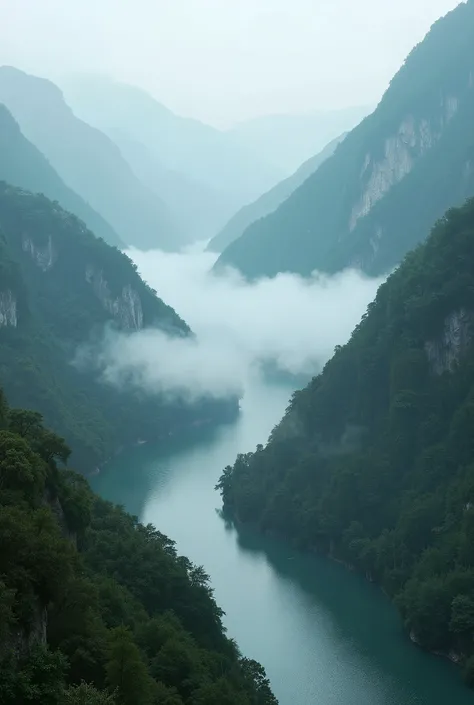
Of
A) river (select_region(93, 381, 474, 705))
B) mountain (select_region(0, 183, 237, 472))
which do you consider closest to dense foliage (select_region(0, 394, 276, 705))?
river (select_region(93, 381, 474, 705))

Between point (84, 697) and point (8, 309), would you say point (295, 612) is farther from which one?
point (8, 309)

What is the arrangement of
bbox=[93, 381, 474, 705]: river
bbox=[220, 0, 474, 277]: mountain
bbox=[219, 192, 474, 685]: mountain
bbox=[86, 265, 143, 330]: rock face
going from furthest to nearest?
1. bbox=[220, 0, 474, 277]: mountain
2. bbox=[86, 265, 143, 330]: rock face
3. bbox=[219, 192, 474, 685]: mountain
4. bbox=[93, 381, 474, 705]: river

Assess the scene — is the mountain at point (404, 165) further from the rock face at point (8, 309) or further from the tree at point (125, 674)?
the tree at point (125, 674)

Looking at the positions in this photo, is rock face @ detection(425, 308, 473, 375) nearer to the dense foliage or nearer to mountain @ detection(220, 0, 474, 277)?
the dense foliage

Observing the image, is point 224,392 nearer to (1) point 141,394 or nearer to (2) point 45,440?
(1) point 141,394

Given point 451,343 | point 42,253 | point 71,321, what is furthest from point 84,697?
point 42,253

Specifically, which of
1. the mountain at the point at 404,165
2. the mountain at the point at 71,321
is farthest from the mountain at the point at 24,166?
the mountain at the point at 404,165
